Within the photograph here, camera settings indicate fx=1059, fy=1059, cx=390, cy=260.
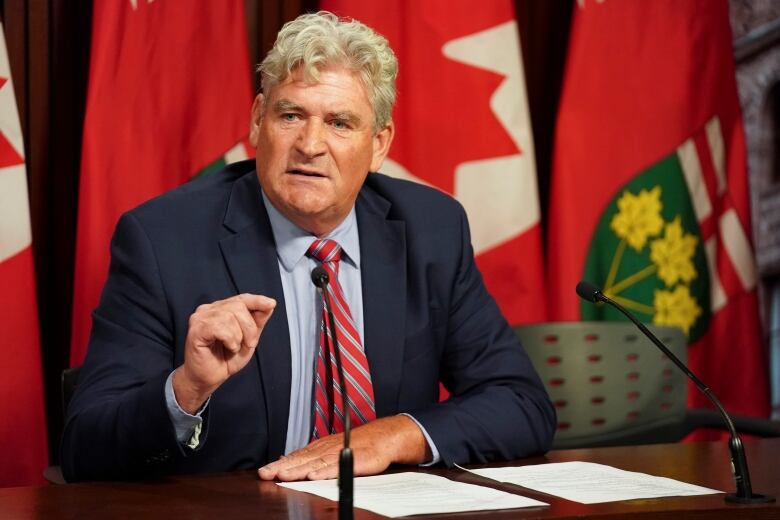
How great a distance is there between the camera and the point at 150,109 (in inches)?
109

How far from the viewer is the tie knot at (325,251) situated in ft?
7.70

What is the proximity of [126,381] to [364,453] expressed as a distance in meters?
0.49

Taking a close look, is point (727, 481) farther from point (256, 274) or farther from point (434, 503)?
point (256, 274)

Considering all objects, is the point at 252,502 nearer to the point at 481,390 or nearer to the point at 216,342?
the point at 216,342

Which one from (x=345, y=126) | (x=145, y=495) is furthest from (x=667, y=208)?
(x=145, y=495)

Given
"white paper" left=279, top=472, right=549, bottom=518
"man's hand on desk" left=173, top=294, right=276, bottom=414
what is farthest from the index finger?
"white paper" left=279, top=472, right=549, bottom=518

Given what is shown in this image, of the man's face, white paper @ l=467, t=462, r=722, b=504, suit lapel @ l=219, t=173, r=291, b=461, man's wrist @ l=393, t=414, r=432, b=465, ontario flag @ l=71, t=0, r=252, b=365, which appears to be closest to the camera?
white paper @ l=467, t=462, r=722, b=504

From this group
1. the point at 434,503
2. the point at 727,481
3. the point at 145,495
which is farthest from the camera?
the point at 727,481

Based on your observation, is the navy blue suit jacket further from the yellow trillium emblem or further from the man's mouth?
the yellow trillium emblem

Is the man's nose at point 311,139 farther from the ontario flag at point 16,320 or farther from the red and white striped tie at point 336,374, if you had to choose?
the ontario flag at point 16,320

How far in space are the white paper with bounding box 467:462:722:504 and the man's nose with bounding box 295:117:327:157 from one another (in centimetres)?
77

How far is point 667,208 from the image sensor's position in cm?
340

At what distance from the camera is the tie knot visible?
2.35 meters

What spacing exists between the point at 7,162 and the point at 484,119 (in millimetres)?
1343
